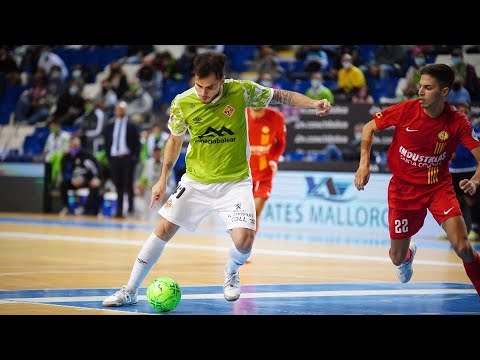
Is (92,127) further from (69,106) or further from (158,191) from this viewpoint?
(158,191)

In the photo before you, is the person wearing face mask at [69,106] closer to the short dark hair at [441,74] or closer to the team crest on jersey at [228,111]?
the team crest on jersey at [228,111]

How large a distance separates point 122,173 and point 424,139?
14689 mm

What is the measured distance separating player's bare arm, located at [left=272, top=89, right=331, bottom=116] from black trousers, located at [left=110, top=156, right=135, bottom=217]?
46.7 ft

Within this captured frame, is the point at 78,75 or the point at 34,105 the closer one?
the point at 34,105

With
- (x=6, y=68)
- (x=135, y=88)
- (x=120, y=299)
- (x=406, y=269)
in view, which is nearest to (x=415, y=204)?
(x=406, y=269)

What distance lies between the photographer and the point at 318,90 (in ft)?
70.9

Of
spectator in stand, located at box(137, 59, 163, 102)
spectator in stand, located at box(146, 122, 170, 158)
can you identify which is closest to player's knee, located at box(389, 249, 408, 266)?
spectator in stand, located at box(146, 122, 170, 158)

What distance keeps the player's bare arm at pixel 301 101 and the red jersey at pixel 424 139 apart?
0.91 metres

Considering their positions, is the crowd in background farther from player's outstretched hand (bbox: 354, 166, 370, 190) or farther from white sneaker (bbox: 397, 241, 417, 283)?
player's outstretched hand (bbox: 354, 166, 370, 190)

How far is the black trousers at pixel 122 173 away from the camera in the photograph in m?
22.7
